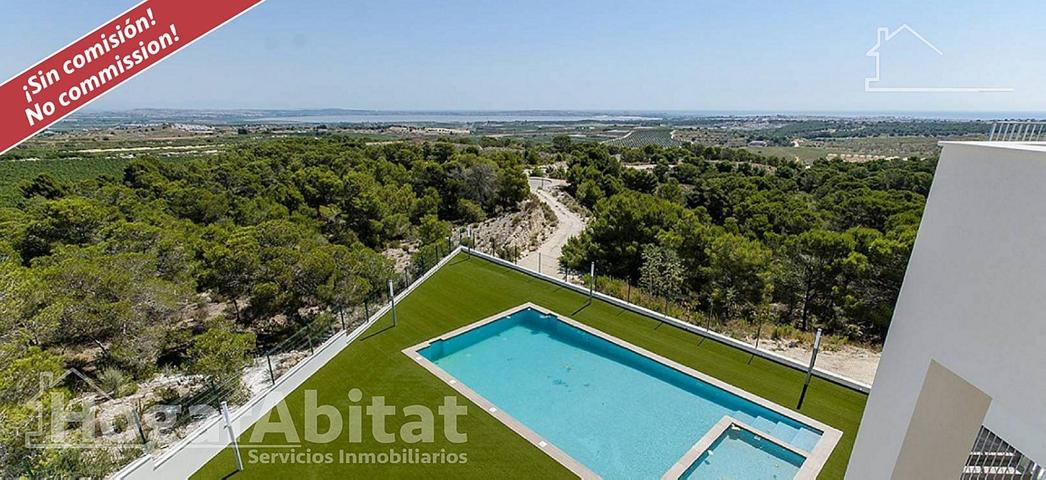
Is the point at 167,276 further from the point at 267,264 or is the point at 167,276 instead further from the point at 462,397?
the point at 462,397

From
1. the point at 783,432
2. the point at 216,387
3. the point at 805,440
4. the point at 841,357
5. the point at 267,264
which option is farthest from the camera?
the point at 267,264

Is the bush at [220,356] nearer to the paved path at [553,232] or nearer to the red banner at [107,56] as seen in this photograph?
the red banner at [107,56]

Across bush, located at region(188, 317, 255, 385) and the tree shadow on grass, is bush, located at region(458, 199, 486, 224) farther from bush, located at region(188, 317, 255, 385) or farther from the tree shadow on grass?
bush, located at region(188, 317, 255, 385)

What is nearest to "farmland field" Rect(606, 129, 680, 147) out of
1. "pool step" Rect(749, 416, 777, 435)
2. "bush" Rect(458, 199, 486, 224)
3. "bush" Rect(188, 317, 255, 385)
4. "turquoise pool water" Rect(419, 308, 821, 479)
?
"bush" Rect(458, 199, 486, 224)

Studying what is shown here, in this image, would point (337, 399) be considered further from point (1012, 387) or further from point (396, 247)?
point (396, 247)

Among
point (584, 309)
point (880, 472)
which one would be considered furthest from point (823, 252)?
point (880, 472)
